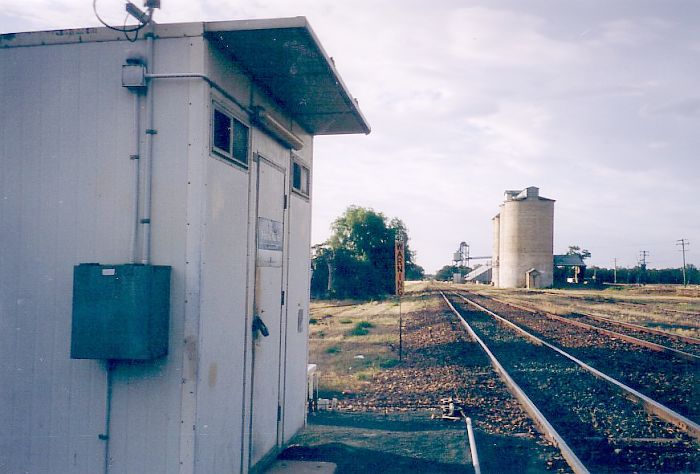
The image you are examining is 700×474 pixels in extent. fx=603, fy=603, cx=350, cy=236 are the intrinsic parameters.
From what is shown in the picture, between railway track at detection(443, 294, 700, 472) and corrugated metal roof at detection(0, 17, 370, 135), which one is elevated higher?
corrugated metal roof at detection(0, 17, 370, 135)

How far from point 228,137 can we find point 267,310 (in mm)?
1837

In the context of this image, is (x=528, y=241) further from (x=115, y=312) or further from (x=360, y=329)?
(x=115, y=312)

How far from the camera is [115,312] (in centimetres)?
430

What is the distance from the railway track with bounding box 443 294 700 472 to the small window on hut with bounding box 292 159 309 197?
4193mm

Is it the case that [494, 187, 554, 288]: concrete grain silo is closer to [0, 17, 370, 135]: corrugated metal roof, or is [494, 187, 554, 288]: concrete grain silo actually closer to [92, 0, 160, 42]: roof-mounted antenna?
[0, 17, 370, 135]: corrugated metal roof

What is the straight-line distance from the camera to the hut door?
5.70 metres

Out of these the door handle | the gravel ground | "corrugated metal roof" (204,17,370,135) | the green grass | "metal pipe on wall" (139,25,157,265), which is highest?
"corrugated metal roof" (204,17,370,135)

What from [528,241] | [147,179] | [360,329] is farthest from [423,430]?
[528,241]

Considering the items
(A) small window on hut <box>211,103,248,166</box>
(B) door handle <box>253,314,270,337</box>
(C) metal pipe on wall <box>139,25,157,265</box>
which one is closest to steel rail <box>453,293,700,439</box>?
(B) door handle <box>253,314,270,337</box>

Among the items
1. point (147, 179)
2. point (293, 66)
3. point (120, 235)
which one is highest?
point (293, 66)

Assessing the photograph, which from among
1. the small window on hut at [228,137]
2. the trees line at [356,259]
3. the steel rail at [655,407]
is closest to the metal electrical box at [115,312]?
the small window on hut at [228,137]

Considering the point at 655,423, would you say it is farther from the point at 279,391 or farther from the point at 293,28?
the point at 293,28

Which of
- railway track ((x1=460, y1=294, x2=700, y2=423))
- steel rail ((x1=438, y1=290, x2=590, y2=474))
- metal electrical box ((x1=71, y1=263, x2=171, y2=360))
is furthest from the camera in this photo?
railway track ((x1=460, y1=294, x2=700, y2=423))

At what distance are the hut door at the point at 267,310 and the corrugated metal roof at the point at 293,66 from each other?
0.77m
